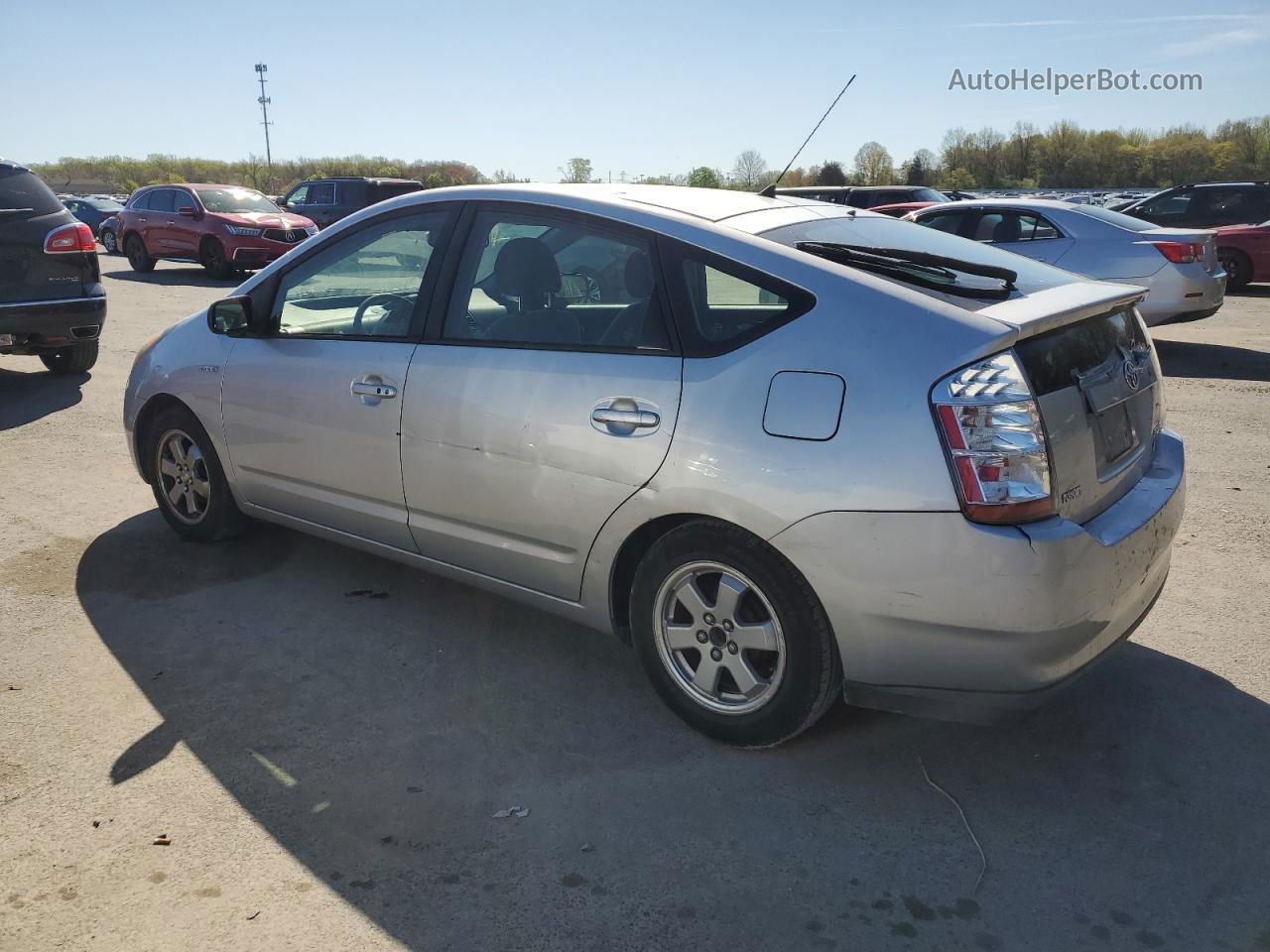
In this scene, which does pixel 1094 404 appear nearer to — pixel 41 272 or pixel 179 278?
pixel 41 272

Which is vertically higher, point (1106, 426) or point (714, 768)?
point (1106, 426)

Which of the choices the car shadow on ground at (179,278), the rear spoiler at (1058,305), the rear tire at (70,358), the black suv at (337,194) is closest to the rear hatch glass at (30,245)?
the rear tire at (70,358)

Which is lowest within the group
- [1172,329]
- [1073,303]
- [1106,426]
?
[1172,329]

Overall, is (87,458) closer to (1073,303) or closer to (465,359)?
(465,359)

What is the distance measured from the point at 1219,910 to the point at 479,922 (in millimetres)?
1810

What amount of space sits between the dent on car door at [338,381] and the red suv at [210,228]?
15342 millimetres

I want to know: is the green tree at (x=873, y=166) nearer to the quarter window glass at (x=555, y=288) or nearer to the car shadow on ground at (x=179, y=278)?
the car shadow on ground at (x=179, y=278)

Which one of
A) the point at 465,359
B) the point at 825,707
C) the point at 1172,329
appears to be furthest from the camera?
the point at 1172,329

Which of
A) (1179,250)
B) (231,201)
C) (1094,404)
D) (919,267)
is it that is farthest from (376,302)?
(231,201)

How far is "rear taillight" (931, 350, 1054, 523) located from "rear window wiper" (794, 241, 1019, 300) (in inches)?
17.9

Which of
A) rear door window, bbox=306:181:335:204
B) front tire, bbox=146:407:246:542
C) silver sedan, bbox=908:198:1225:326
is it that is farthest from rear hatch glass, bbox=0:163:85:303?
rear door window, bbox=306:181:335:204

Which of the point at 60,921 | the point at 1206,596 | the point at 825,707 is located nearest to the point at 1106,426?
the point at 825,707

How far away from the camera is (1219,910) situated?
2.55 metres

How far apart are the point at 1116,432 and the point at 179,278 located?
20.9m
